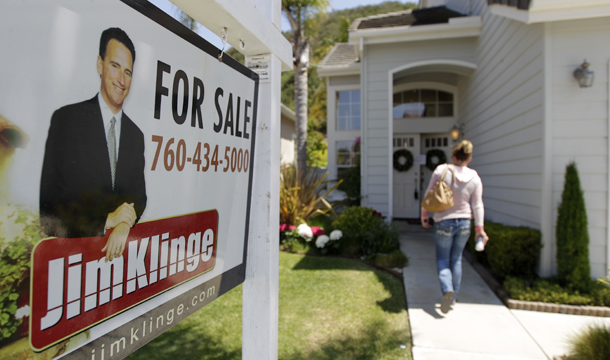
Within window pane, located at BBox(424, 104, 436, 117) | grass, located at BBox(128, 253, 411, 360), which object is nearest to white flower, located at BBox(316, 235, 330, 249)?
grass, located at BBox(128, 253, 411, 360)

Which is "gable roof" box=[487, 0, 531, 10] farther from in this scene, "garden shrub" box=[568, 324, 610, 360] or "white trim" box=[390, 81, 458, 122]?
"white trim" box=[390, 81, 458, 122]

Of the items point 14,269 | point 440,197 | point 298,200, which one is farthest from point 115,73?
point 298,200

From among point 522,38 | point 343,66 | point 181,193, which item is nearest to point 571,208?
point 522,38

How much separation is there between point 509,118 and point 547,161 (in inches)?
50.6

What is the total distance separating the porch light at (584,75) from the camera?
364cm

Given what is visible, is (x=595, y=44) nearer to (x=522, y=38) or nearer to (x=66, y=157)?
(x=522, y=38)

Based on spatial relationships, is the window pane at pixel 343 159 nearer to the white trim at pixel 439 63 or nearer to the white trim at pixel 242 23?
the white trim at pixel 439 63

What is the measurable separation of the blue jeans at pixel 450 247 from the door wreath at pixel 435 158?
5.52 m

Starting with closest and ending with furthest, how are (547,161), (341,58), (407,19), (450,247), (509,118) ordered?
(450,247) → (547,161) → (509,118) → (407,19) → (341,58)

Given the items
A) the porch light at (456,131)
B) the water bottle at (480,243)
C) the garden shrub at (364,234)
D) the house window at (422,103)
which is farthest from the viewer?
the house window at (422,103)

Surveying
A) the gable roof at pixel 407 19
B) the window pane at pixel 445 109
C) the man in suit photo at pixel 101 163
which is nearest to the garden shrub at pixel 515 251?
the man in suit photo at pixel 101 163

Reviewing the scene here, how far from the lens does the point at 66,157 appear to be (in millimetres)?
744

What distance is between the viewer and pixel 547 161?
12.5ft

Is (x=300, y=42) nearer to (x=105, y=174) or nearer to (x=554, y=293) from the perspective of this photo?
(x=554, y=293)
